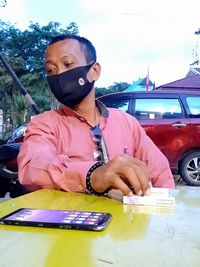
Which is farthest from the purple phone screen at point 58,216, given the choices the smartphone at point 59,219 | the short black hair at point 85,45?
the short black hair at point 85,45

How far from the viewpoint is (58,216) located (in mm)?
823

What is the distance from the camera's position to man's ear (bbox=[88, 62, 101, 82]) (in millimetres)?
1565

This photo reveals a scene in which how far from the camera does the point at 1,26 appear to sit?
59.7ft

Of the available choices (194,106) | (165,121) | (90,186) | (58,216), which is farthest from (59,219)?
(194,106)

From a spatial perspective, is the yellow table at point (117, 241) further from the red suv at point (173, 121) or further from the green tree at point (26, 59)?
the green tree at point (26, 59)

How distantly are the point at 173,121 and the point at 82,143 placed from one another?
465cm

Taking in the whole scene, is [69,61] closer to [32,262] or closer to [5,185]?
[32,262]

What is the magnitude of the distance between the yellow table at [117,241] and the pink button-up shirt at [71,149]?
17cm

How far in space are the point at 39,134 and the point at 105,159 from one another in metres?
0.26

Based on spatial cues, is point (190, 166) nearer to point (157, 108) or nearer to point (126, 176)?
point (157, 108)

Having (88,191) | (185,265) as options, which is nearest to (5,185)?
(88,191)

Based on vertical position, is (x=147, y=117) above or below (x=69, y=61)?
below

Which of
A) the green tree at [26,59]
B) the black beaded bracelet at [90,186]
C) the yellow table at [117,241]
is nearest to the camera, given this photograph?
the yellow table at [117,241]

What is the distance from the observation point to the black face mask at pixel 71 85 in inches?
59.1
